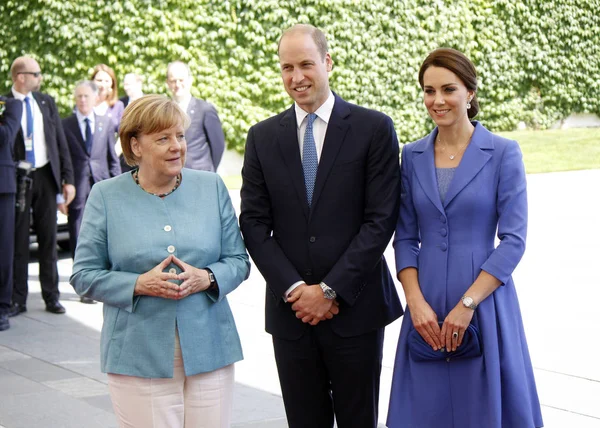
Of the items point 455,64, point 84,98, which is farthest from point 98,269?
point 84,98

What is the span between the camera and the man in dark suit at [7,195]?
7.52m

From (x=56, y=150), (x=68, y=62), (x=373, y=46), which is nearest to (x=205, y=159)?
(x=56, y=150)

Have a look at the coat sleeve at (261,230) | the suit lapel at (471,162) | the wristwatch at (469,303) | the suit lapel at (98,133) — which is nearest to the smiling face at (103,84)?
the suit lapel at (98,133)

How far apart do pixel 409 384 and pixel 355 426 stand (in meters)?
0.29

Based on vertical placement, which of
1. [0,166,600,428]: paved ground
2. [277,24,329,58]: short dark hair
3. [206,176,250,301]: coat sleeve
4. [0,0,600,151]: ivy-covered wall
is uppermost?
[0,0,600,151]: ivy-covered wall

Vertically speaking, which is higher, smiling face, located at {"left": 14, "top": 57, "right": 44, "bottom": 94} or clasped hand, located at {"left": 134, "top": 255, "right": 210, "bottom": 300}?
smiling face, located at {"left": 14, "top": 57, "right": 44, "bottom": 94}

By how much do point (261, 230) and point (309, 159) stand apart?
0.35 m

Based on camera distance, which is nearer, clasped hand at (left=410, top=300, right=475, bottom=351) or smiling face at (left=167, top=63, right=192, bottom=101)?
clasped hand at (left=410, top=300, right=475, bottom=351)

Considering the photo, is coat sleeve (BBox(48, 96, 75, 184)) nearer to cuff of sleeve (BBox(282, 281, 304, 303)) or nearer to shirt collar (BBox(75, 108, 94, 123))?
shirt collar (BBox(75, 108, 94, 123))

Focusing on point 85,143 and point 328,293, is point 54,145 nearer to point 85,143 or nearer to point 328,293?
point 85,143

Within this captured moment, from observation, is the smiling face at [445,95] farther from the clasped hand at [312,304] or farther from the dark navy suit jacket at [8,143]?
the dark navy suit jacket at [8,143]

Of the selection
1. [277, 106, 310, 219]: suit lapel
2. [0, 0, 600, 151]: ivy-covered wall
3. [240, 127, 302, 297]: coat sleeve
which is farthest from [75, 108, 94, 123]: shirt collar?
[0, 0, 600, 151]: ivy-covered wall

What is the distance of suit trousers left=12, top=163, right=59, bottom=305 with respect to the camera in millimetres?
8023

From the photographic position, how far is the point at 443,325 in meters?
3.57
